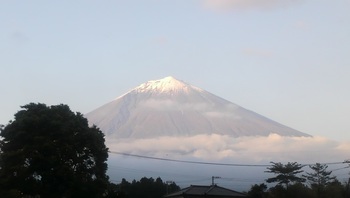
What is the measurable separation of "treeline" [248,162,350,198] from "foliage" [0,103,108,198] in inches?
789

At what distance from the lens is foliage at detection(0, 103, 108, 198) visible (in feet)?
107

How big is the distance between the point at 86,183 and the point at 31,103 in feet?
21.1

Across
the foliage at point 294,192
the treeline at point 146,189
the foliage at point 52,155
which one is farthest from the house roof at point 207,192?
the foliage at point 52,155

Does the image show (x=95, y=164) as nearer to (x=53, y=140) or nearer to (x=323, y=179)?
(x=53, y=140)

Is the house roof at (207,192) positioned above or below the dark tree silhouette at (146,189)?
below

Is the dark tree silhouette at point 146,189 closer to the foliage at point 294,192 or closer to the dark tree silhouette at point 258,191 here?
the dark tree silhouette at point 258,191

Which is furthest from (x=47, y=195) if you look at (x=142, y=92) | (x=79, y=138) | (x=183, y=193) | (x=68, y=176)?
(x=142, y=92)

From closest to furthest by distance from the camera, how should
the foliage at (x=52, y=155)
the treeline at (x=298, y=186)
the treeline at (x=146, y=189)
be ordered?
1. the foliage at (x=52, y=155)
2. the treeline at (x=298, y=186)
3. the treeline at (x=146, y=189)

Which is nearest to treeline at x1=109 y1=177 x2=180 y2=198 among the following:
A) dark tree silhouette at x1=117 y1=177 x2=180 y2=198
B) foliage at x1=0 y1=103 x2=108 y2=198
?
dark tree silhouette at x1=117 y1=177 x2=180 y2=198

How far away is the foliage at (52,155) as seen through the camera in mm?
32625

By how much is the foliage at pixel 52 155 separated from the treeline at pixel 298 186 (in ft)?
65.7

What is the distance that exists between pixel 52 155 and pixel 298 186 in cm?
2526

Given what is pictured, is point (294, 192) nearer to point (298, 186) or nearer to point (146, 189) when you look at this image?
point (298, 186)

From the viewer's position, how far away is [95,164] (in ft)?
116
